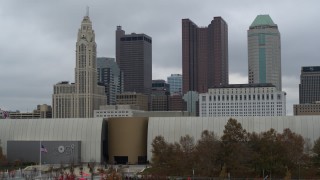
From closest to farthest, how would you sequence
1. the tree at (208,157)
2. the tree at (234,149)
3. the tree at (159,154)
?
the tree at (208,157)
the tree at (234,149)
the tree at (159,154)

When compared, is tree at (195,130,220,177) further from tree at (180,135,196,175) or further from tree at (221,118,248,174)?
tree at (221,118,248,174)

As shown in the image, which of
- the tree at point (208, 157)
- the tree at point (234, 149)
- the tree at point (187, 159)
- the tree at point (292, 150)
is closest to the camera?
the tree at point (208, 157)

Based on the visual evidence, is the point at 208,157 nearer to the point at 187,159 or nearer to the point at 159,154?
the point at 187,159

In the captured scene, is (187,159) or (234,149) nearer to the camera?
(234,149)

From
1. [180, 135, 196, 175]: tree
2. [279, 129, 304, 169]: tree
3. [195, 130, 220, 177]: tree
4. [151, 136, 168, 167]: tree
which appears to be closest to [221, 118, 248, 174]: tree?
[195, 130, 220, 177]: tree

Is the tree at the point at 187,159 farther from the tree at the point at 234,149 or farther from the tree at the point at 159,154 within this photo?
the tree at the point at 234,149

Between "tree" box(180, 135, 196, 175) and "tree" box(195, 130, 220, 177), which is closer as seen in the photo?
"tree" box(195, 130, 220, 177)

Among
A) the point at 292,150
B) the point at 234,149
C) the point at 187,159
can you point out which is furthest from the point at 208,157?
the point at 292,150

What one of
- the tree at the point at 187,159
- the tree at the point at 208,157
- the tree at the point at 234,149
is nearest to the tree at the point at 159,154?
the tree at the point at 187,159

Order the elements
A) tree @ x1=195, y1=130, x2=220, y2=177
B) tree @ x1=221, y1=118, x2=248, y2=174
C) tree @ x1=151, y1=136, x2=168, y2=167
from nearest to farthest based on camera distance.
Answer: tree @ x1=195, y1=130, x2=220, y2=177 → tree @ x1=221, y1=118, x2=248, y2=174 → tree @ x1=151, y1=136, x2=168, y2=167

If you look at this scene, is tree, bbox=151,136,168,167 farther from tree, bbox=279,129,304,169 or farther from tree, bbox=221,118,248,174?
tree, bbox=279,129,304,169

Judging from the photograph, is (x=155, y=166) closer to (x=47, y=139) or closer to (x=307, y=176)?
(x=307, y=176)

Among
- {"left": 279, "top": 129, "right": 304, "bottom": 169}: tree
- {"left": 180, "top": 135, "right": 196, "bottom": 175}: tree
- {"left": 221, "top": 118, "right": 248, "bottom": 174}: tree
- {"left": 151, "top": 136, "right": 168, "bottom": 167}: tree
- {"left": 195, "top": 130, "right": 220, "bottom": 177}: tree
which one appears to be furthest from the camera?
{"left": 151, "top": 136, "right": 168, "bottom": 167}: tree

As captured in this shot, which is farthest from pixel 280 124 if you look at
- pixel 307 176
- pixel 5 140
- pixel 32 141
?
pixel 5 140
